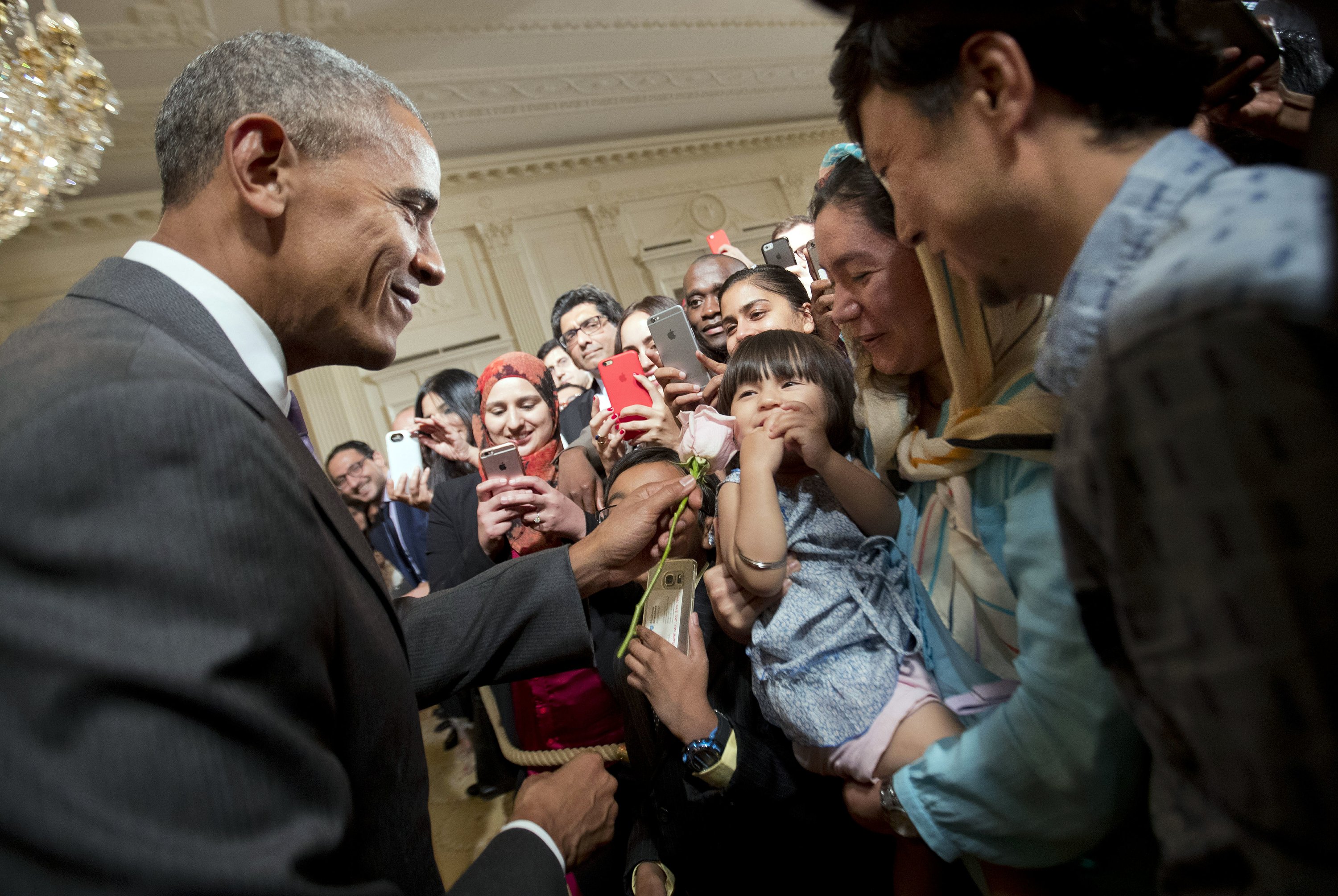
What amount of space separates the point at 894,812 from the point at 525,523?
1.47 m

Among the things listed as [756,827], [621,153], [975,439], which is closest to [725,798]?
[756,827]

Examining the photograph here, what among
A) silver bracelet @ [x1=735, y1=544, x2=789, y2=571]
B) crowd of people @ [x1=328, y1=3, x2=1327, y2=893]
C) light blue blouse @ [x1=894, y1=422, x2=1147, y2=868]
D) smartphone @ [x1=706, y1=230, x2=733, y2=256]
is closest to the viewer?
crowd of people @ [x1=328, y1=3, x2=1327, y2=893]

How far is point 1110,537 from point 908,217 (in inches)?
17.9

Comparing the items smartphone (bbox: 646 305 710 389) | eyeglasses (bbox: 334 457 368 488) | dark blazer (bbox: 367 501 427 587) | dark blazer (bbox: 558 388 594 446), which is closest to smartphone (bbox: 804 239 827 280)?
smartphone (bbox: 646 305 710 389)

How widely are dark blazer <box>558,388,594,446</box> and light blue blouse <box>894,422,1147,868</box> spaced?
2374 millimetres

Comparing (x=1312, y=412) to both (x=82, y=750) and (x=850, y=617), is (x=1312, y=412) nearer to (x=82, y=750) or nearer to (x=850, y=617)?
(x=82, y=750)

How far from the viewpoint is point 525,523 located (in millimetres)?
2264

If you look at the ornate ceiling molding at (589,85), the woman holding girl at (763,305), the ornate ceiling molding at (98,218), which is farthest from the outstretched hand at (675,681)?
the ornate ceiling molding at (98,218)

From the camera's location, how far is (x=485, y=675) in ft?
4.80

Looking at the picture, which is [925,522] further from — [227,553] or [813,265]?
[813,265]

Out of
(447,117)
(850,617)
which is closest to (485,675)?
(850,617)

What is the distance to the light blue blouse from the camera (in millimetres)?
817

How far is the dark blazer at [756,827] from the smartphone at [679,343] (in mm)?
1039

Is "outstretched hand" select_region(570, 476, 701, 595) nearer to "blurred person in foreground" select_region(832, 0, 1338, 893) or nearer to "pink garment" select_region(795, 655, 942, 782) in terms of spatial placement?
"pink garment" select_region(795, 655, 942, 782)
